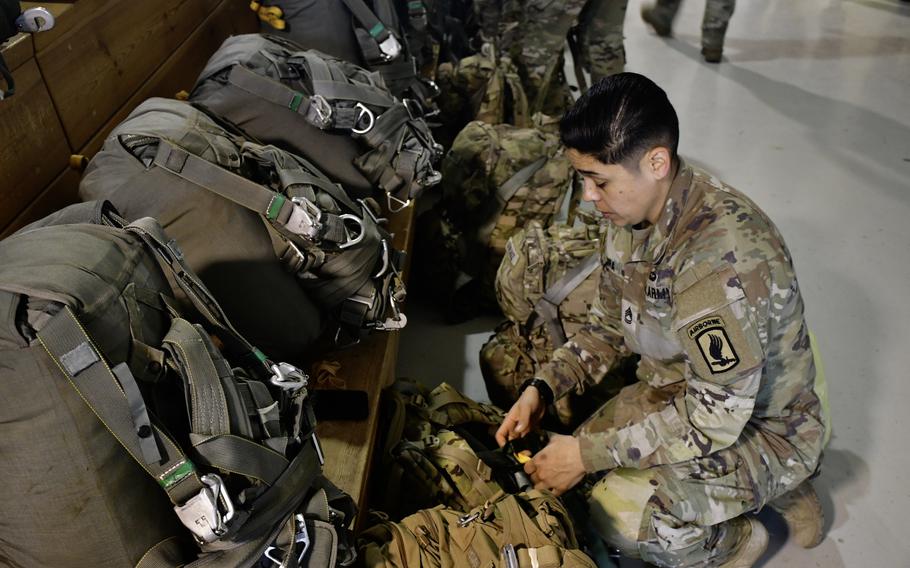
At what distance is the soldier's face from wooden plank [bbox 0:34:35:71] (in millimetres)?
1143

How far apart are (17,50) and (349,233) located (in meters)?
0.76

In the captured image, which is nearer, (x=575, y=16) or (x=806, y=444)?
(x=806, y=444)

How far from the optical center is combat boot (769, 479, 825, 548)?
1.85 m

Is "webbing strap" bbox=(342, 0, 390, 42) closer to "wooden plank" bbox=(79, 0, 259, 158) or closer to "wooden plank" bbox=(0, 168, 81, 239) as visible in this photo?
"wooden plank" bbox=(79, 0, 259, 158)

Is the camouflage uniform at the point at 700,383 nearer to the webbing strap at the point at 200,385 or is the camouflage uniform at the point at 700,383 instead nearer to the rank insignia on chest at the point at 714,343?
the rank insignia on chest at the point at 714,343

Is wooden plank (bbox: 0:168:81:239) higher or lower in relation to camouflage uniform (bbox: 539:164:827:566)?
higher

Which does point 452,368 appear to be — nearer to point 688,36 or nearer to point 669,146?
point 669,146

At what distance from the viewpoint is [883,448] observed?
214cm

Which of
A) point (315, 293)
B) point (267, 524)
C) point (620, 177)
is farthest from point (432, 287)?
point (267, 524)

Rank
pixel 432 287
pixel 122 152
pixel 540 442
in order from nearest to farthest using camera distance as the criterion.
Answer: pixel 122 152
pixel 540 442
pixel 432 287

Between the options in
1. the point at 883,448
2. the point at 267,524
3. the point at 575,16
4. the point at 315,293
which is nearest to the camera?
the point at 267,524

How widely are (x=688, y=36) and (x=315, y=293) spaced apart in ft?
15.5

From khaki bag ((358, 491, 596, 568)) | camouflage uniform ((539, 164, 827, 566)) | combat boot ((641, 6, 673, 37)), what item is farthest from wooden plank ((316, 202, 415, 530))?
combat boot ((641, 6, 673, 37))

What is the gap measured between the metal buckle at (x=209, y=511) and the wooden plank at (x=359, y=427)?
0.48 m
